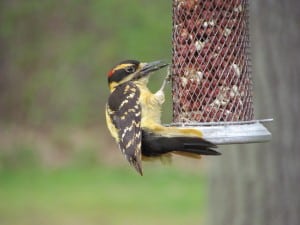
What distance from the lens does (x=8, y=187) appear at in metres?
16.8

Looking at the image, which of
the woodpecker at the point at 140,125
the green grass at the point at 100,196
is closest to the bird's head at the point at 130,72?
the woodpecker at the point at 140,125

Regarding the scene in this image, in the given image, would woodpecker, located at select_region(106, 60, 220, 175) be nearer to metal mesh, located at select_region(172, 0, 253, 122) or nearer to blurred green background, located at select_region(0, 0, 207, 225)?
metal mesh, located at select_region(172, 0, 253, 122)

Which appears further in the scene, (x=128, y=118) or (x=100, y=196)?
(x=100, y=196)

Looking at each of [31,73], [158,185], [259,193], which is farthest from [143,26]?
[259,193]

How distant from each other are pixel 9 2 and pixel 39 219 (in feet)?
24.0

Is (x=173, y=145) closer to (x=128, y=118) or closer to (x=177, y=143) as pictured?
(x=177, y=143)

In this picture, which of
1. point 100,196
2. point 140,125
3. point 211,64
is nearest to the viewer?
point 140,125

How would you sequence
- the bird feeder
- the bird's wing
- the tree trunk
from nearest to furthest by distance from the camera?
the bird's wing, the bird feeder, the tree trunk

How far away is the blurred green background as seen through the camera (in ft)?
53.8

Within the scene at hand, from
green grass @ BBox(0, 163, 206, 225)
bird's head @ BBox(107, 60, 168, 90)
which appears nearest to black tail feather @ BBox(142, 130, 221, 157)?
bird's head @ BBox(107, 60, 168, 90)

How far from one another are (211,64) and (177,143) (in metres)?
0.72

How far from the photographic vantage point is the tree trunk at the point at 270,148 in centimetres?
798

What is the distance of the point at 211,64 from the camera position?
5773mm

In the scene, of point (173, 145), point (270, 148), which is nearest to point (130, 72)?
point (173, 145)
